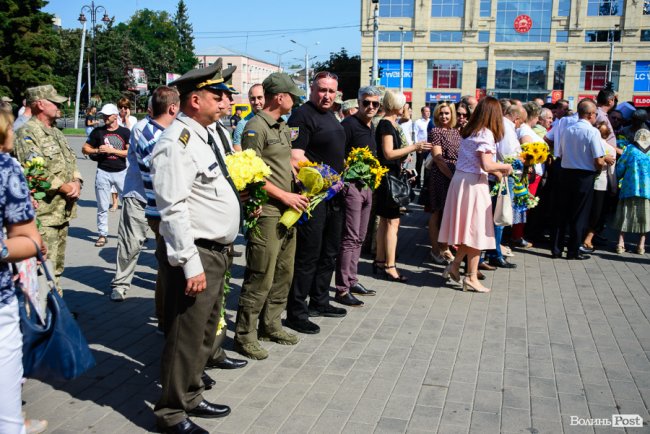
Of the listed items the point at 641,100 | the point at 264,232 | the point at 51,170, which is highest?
the point at 641,100

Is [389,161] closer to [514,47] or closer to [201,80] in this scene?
[201,80]

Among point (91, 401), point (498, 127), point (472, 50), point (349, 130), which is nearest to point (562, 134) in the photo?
point (498, 127)

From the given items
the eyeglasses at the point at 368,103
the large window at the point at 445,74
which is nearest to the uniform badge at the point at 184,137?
the eyeglasses at the point at 368,103

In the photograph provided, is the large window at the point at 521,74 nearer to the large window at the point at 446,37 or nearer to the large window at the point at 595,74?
the large window at the point at 595,74

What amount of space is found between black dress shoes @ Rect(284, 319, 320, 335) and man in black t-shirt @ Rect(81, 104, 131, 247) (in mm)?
4938

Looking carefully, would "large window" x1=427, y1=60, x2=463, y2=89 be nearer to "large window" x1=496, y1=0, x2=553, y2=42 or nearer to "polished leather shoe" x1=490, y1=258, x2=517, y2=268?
"large window" x1=496, y1=0, x2=553, y2=42

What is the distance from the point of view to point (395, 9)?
65.8 metres

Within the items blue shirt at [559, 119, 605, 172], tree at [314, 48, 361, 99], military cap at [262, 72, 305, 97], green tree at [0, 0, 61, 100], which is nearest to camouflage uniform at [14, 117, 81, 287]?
military cap at [262, 72, 305, 97]

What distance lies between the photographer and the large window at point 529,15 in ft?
209

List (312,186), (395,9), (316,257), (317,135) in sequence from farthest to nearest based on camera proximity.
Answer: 1. (395,9)
2. (316,257)
3. (317,135)
4. (312,186)

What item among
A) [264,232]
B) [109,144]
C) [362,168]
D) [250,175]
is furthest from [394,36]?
[250,175]

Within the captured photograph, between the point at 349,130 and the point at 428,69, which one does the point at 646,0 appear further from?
the point at 349,130

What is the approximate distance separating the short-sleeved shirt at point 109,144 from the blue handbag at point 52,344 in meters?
7.06

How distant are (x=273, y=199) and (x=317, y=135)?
0.92 m
